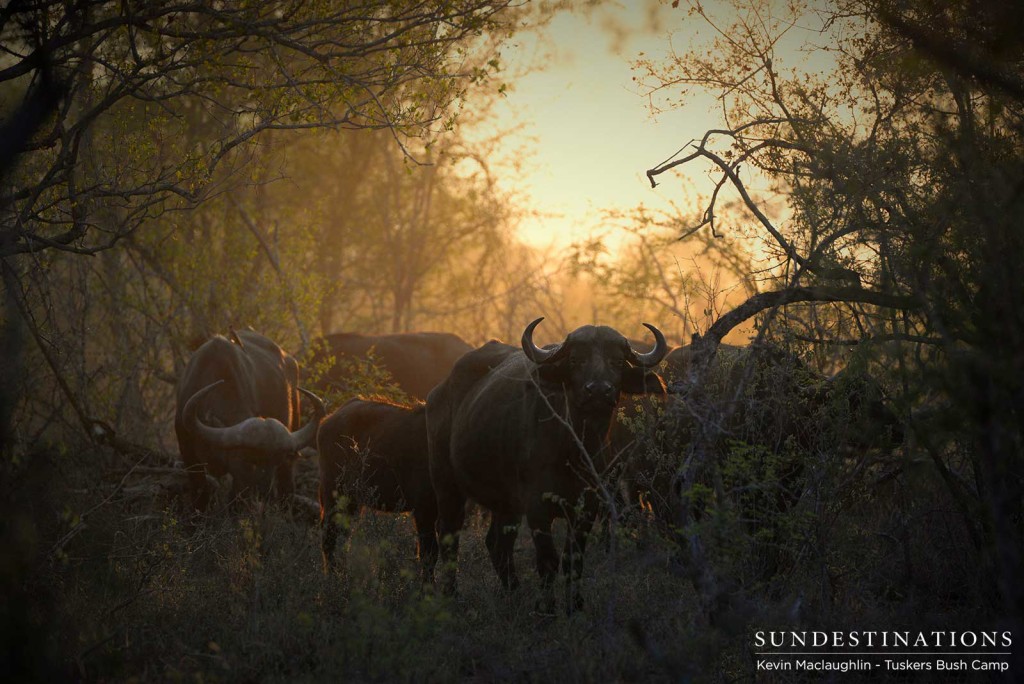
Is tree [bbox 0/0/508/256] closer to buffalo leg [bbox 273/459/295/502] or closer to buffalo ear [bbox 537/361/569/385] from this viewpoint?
buffalo ear [bbox 537/361/569/385]

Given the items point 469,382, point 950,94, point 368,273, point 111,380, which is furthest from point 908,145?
point 368,273

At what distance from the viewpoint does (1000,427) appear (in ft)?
14.6

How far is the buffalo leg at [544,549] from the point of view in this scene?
21.0 ft

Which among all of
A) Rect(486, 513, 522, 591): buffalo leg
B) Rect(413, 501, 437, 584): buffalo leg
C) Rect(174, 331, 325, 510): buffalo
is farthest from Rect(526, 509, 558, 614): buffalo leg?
Rect(174, 331, 325, 510): buffalo

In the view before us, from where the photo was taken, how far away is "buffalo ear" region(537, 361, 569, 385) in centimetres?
648

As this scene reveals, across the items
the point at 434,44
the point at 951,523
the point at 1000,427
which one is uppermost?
the point at 434,44

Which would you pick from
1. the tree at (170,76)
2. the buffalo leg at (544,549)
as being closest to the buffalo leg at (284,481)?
the tree at (170,76)

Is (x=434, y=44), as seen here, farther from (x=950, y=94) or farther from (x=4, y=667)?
(x=4, y=667)

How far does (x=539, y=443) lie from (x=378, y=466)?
215cm

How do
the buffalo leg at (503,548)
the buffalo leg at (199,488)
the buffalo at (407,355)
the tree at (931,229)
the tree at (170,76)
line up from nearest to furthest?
the tree at (931,229), the tree at (170,76), the buffalo leg at (503,548), the buffalo leg at (199,488), the buffalo at (407,355)

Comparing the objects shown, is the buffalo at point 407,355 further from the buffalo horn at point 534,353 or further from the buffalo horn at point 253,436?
the buffalo horn at point 534,353

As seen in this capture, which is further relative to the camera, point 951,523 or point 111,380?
point 111,380

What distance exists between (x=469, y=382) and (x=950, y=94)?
13.5 ft

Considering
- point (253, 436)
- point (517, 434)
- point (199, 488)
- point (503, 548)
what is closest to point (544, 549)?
point (503, 548)
